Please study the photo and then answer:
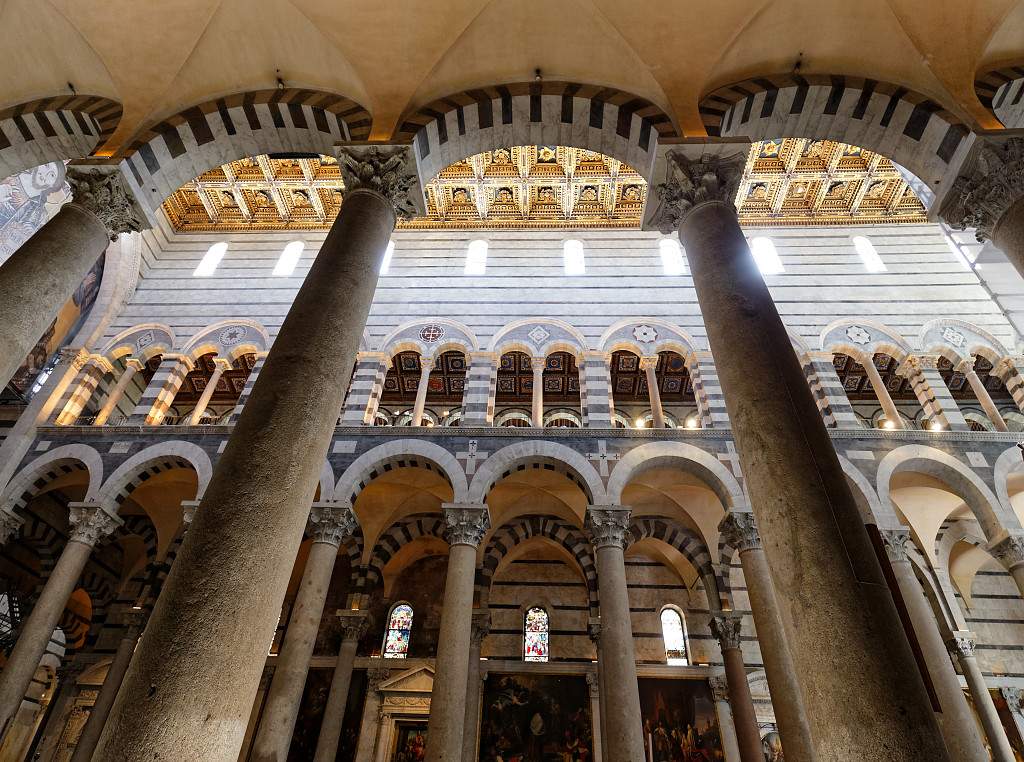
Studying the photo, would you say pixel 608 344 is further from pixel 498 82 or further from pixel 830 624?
pixel 830 624

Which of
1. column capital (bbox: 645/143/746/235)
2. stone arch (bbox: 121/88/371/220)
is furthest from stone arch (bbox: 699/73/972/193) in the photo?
stone arch (bbox: 121/88/371/220)

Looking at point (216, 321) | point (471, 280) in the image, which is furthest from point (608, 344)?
point (216, 321)

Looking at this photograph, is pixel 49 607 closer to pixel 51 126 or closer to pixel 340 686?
pixel 340 686

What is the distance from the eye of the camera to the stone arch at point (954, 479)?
9.30 m

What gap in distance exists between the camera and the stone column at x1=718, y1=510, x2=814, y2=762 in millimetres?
6328

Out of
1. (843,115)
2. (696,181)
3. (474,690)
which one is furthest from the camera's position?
(474,690)

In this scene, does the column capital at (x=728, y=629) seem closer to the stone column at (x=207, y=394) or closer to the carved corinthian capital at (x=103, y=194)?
the stone column at (x=207, y=394)

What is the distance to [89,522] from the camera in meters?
9.62

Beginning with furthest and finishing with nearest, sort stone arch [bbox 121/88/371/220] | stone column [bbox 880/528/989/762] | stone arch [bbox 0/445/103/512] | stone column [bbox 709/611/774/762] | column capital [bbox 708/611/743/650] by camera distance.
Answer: column capital [bbox 708/611/743/650] → stone arch [bbox 0/445/103/512] → stone column [bbox 709/611/774/762] → stone column [bbox 880/528/989/762] → stone arch [bbox 121/88/371/220]

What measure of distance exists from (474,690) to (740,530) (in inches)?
218

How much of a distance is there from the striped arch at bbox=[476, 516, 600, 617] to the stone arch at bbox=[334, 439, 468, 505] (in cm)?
313

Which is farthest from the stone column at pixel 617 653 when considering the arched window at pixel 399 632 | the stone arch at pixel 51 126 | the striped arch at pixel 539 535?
the stone arch at pixel 51 126

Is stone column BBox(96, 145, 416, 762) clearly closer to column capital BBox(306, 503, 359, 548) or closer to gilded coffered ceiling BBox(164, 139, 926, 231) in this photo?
column capital BBox(306, 503, 359, 548)

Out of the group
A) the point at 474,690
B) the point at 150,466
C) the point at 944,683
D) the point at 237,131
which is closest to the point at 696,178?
the point at 237,131
